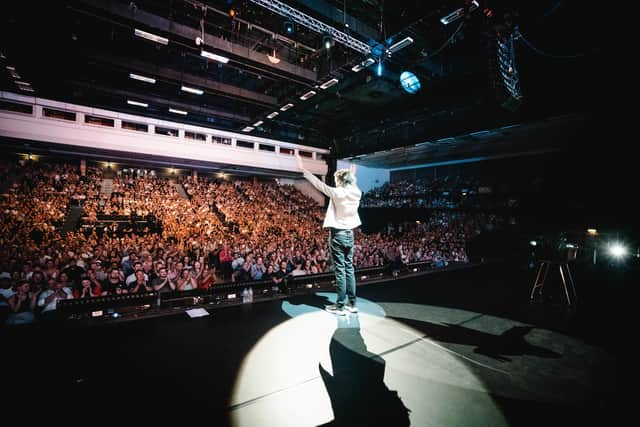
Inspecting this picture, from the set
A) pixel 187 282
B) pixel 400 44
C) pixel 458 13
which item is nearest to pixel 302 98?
pixel 400 44

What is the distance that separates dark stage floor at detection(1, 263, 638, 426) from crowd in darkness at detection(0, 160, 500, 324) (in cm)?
114

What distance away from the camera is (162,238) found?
9594 mm

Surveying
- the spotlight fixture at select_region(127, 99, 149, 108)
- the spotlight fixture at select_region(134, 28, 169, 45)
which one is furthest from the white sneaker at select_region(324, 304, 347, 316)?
the spotlight fixture at select_region(127, 99, 149, 108)

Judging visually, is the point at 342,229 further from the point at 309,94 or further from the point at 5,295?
the point at 309,94

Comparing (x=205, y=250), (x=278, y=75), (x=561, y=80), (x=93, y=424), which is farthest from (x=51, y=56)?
(x=561, y=80)

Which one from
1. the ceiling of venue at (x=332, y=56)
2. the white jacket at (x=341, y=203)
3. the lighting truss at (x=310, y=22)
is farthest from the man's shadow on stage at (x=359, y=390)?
the lighting truss at (x=310, y=22)

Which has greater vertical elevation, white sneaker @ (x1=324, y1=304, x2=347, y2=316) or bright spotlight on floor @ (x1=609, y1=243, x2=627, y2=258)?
bright spotlight on floor @ (x1=609, y1=243, x2=627, y2=258)

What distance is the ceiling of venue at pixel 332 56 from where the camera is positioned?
5016 millimetres

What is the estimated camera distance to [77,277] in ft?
17.3

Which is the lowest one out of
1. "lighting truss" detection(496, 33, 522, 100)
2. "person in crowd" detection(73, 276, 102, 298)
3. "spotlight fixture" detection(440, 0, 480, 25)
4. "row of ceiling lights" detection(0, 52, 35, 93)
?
"person in crowd" detection(73, 276, 102, 298)

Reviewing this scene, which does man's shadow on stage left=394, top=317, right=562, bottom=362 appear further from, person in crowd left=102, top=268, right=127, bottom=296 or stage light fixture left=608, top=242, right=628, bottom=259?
stage light fixture left=608, top=242, right=628, bottom=259

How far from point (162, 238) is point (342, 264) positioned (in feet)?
29.8

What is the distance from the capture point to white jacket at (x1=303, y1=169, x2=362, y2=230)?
111 inches

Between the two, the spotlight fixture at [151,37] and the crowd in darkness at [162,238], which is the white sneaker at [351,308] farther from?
the spotlight fixture at [151,37]
